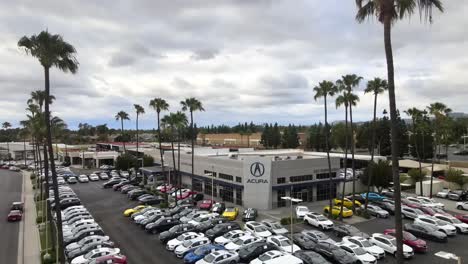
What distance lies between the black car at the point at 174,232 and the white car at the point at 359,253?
1513 cm

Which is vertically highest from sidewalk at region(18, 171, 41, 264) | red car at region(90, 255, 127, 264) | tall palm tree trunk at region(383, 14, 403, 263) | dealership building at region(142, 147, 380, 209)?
tall palm tree trunk at region(383, 14, 403, 263)

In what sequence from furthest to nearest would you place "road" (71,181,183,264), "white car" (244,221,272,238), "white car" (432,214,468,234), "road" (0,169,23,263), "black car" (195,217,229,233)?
"black car" (195,217,229,233) → "white car" (432,214,468,234) → "white car" (244,221,272,238) → "road" (0,169,23,263) → "road" (71,181,183,264)

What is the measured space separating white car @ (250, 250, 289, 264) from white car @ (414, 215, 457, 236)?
681 inches

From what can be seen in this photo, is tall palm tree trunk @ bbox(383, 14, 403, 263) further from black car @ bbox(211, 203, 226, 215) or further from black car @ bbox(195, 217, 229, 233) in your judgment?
black car @ bbox(211, 203, 226, 215)

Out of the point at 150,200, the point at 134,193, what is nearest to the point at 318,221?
the point at 150,200

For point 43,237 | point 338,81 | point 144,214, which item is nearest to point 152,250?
point 144,214

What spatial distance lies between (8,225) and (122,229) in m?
15.2

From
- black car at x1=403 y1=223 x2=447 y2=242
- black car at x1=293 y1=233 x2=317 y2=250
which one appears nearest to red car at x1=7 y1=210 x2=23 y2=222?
black car at x1=293 y1=233 x2=317 y2=250

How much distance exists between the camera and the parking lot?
2848 cm

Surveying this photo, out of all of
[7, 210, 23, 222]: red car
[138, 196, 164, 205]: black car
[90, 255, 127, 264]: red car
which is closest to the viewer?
[90, 255, 127, 264]: red car

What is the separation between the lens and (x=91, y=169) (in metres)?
98.4

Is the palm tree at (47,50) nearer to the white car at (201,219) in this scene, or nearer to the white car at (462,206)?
the white car at (201,219)

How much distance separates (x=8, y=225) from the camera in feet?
134

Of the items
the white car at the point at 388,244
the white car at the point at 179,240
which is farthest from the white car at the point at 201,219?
the white car at the point at 388,244
